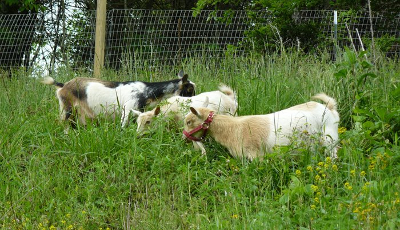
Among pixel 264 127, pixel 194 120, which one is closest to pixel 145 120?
pixel 194 120

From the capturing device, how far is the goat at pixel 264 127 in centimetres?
548

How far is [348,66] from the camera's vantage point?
6.32 meters

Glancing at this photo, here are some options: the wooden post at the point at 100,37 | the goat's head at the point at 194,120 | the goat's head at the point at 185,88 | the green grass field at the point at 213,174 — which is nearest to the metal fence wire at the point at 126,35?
the wooden post at the point at 100,37

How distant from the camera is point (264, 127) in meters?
5.56

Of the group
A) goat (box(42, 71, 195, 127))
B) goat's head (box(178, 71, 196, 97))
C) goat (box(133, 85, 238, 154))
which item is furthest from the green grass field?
goat's head (box(178, 71, 196, 97))

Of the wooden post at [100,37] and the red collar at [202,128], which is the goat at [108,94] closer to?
the red collar at [202,128]

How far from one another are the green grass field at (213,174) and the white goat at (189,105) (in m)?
0.17

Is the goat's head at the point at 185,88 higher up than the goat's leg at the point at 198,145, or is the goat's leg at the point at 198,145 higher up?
the goat's head at the point at 185,88

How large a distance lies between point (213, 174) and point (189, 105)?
55.0 inches

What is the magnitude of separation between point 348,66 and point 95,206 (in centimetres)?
301

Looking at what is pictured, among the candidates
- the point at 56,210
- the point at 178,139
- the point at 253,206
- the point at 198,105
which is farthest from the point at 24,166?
the point at 253,206

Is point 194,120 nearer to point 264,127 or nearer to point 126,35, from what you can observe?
point 264,127

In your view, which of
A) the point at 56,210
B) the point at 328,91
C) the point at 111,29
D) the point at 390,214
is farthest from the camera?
the point at 111,29

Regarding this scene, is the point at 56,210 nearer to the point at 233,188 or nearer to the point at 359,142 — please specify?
the point at 233,188
